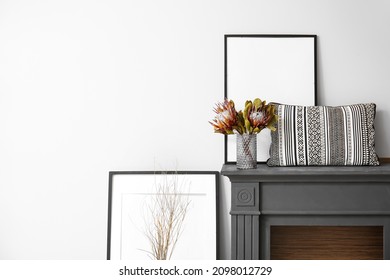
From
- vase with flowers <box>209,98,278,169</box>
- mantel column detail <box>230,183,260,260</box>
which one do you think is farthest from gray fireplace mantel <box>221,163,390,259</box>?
vase with flowers <box>209,98,278,169</box>

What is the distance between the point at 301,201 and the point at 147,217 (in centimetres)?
93

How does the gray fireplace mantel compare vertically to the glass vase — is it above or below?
below

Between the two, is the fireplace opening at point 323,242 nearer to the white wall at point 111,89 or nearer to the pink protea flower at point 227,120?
the white wall at point 111,89

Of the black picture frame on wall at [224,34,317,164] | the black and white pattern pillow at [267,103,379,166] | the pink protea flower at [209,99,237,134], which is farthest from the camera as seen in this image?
the black picture frame on wall at [224,34,317,164]

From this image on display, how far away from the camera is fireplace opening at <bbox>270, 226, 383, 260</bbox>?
9.48ft

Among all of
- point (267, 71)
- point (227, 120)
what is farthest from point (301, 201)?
point (267, 71)

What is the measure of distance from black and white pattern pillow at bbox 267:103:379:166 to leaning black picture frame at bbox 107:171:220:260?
1.43 ft

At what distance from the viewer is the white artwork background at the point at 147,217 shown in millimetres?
2990

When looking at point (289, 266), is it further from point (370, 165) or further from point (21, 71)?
point (21, 71)

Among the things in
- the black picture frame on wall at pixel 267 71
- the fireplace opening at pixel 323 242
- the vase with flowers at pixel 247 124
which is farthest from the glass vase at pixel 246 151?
the fireplace opening at pixel 323 242

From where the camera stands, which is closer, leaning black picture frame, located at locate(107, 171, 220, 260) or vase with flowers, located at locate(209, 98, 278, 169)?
vase with flowers, located at locate(209, 98, 278, 169)

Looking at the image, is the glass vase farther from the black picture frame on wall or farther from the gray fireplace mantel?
the black picture frame on wall

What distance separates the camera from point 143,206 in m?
3.04

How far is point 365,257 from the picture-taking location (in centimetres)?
288
